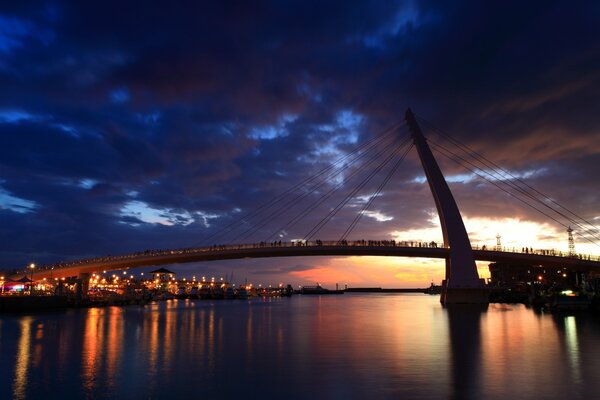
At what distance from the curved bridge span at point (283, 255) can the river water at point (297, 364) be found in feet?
77.0

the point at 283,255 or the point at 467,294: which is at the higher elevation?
the point at 283,255

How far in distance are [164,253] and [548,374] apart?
4595 cm

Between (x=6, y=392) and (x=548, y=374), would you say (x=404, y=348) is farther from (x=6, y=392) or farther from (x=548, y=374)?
(x=6, y=392)

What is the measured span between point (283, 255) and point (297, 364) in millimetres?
35016

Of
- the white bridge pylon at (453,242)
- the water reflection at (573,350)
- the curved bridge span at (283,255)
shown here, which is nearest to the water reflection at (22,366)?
the water reflection at (573,350)

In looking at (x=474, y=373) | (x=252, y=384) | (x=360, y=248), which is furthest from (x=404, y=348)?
(x=360, y=248)

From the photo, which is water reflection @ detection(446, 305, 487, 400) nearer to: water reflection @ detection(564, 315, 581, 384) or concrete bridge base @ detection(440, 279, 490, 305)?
Result: water reflection @ detection(564, 315, 581, 384)

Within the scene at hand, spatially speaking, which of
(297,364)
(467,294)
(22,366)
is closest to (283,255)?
(467,294)

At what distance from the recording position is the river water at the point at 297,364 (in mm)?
11328

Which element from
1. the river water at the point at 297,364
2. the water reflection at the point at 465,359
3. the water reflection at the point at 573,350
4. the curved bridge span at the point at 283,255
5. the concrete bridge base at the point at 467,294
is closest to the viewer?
the river water at the point at 297,364

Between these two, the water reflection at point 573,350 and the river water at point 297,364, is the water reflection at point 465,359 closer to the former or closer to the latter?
the river water at point 297,364

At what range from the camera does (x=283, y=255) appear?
164 feet

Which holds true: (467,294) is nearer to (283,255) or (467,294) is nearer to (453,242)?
(453,242)

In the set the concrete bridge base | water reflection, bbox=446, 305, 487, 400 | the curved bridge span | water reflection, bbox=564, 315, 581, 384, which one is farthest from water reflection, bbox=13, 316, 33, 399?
the concrete bridge base
